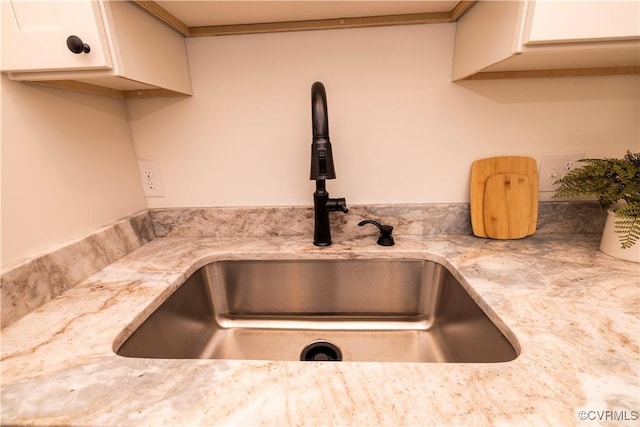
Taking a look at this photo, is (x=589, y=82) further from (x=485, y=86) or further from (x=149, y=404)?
(x=149, y=404)

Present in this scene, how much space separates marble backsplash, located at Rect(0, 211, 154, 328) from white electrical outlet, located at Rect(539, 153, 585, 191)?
1.30 m

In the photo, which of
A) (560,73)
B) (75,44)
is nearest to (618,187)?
(560,73)

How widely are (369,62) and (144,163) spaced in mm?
791

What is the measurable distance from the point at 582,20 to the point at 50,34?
968 mm

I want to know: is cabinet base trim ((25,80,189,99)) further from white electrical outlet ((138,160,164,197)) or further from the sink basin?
the sink basin

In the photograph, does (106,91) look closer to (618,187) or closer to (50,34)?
(50,34)

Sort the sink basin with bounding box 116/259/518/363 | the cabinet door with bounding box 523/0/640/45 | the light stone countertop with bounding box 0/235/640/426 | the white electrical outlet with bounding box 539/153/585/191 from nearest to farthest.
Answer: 1. the light stone countertop with bounding box 0/235/640/426
2. the cabinet door with bounding box 523/0/640/45
3. the sink basin with bounding box 116/259/518/363
4. the white electrical outlet with bounding box 539/153/585/191

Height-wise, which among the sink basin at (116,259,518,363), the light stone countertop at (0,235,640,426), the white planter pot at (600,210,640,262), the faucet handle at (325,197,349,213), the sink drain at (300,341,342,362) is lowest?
the sink drain at (300,341,342,362)

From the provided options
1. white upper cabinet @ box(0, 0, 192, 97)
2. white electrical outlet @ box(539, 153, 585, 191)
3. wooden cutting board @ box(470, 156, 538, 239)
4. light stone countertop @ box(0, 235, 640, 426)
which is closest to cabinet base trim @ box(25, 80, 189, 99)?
white upper cabinet @ box(0, 0, 192, 97)

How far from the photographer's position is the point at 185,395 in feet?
1.22

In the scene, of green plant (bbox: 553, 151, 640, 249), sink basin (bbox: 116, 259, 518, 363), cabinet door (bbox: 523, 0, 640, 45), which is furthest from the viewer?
sink basin (bbox: 116, 259, 518, 363)

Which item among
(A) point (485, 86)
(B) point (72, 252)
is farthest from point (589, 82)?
(B) point (72, 252)

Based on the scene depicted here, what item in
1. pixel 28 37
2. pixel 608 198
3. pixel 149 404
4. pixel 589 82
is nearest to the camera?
pixel 149 404

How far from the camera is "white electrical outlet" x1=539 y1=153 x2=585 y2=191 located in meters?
0.84
